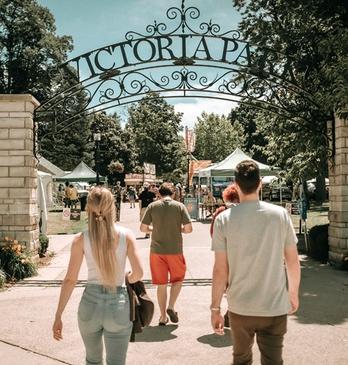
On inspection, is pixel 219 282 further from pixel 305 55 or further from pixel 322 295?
pixel 305 55

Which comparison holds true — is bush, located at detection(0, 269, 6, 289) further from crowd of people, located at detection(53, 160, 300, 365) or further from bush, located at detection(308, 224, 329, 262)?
bush, located at detection(308, 224, 329, 262)

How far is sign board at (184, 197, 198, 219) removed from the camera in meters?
23.8

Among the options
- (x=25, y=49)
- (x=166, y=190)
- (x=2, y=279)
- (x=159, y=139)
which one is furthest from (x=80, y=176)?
(x=159, y=139)

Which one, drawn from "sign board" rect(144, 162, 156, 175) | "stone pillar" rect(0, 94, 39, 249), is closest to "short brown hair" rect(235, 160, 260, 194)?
"stone pillar" rect(0, 94, 39, 249)

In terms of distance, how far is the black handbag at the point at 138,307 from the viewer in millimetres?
3611

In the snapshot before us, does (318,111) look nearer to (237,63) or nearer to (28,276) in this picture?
(237,63)

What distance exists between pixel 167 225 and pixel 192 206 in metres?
17.4

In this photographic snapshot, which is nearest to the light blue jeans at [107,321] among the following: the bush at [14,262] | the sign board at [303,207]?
the bush at [14,262]

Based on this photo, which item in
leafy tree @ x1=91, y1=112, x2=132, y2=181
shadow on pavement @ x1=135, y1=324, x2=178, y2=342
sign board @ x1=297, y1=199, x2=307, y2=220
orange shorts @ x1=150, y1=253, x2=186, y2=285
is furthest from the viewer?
leafy tree @ x1=91, y1=112, x2=132, y2=181

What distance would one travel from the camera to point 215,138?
56.8 meters

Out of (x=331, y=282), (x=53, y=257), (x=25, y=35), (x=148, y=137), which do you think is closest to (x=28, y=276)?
(x=53, y=257)

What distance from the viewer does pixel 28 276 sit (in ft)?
33.1

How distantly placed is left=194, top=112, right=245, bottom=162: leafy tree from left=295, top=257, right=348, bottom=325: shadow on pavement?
1795 inches

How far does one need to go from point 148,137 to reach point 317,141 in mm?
50525
